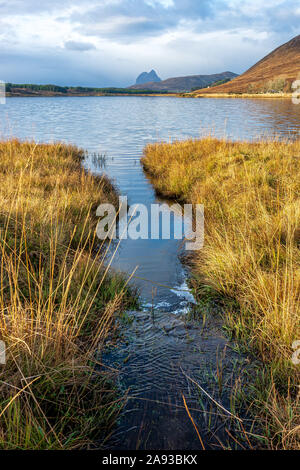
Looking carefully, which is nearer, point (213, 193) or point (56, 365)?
Result: point (56, 365)

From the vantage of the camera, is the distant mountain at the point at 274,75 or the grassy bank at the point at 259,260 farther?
the distant mountain at the point at 274,75

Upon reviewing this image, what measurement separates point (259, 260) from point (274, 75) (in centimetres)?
12707

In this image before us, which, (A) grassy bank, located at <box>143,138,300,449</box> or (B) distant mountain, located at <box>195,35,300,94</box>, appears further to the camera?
(B) distant mountain, located at <box>195,35,300,94</box>

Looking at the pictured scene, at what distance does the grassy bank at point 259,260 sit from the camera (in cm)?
264

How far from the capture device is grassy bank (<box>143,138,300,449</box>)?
264cm

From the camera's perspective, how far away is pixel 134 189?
36.4 ft

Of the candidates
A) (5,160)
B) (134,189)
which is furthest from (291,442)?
(5,160)

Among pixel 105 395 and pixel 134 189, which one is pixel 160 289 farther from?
pixel 134 189

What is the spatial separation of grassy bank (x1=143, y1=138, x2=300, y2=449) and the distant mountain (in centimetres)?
8710

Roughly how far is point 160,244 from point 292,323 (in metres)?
4.04

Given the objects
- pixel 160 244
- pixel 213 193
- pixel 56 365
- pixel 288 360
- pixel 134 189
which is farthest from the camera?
pixel 134 189

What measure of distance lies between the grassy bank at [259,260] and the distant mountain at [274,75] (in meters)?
87.1

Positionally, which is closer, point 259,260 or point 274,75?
point 259,260

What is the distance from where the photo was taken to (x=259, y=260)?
4.06m
